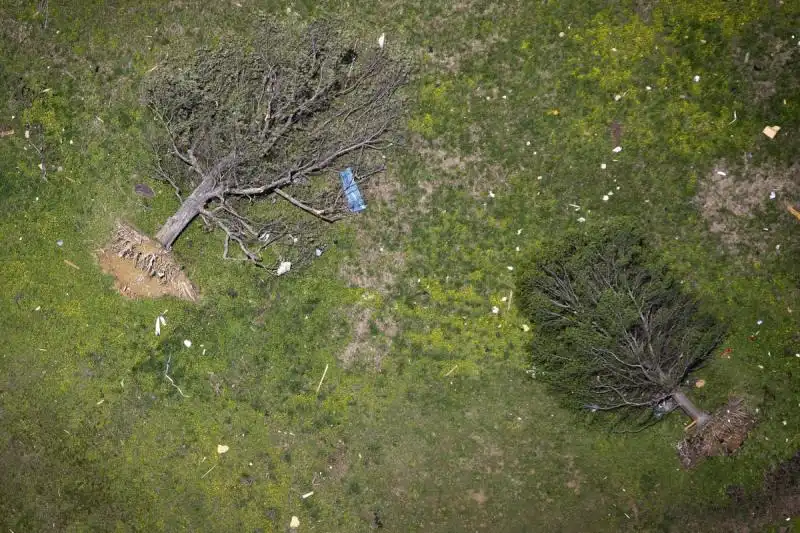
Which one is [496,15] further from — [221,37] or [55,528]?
[55,528]

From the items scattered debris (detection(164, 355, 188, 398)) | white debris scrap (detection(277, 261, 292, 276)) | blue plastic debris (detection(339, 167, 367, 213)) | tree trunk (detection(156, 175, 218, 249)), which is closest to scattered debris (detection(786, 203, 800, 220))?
blue plastic debris (detection(339, 167, 367, 213))

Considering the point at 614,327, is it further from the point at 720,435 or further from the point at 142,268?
the point at 142,268

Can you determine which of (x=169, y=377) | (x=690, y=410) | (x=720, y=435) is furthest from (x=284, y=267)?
(x=720, y=435)

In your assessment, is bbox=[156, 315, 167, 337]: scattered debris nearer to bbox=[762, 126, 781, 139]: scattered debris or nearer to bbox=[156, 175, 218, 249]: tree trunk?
bbox=[156, 175, 218, 249]: tree trunk

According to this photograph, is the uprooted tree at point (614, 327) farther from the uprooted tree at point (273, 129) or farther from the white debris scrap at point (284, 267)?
the white debris scrap at point (284, 267)

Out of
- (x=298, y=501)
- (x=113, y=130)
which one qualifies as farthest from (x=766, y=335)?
(x=113, y=130)

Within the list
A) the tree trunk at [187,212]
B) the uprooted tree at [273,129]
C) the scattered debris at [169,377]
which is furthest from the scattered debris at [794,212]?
the scattered debris at [169,377]
